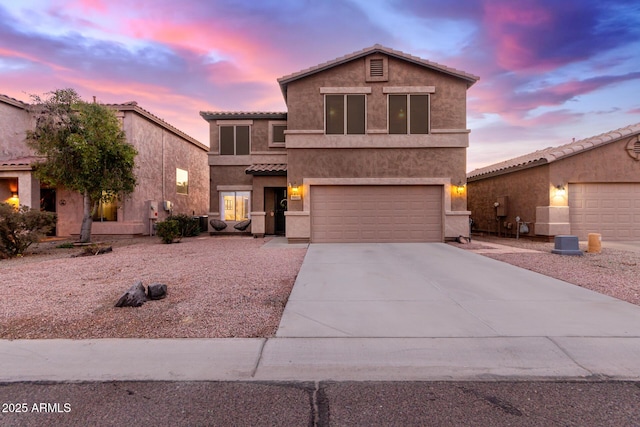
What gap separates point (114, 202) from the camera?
1574 cm

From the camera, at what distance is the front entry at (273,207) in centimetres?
1664

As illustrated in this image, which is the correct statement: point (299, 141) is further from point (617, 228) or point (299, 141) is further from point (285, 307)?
point (617, 228)

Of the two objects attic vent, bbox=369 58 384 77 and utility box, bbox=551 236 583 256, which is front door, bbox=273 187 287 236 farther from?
utility box, bbox=551 236 583 256

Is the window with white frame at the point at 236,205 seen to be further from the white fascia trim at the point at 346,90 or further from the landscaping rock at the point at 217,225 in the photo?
the white fascia trim at the point at 346,90

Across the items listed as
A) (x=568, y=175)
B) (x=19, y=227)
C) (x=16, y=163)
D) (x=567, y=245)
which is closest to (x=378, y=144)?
(x=567, y=245)

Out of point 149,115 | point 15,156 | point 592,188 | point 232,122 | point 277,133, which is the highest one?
point 149,115

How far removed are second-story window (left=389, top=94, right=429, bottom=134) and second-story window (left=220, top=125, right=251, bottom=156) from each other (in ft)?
26.6

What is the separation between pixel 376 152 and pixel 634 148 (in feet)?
35.3

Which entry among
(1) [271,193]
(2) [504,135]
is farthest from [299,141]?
(2) [504,135]

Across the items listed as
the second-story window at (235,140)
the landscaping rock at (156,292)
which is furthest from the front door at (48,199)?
the landscaping rock at (156,292)

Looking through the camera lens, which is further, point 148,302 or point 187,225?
point 187,225

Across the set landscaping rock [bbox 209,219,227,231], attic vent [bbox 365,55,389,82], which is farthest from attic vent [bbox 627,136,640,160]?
landscaping rock [bbox 209,219,227,231]

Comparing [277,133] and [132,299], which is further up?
[277,133]

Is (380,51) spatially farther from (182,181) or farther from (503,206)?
(182,181)
